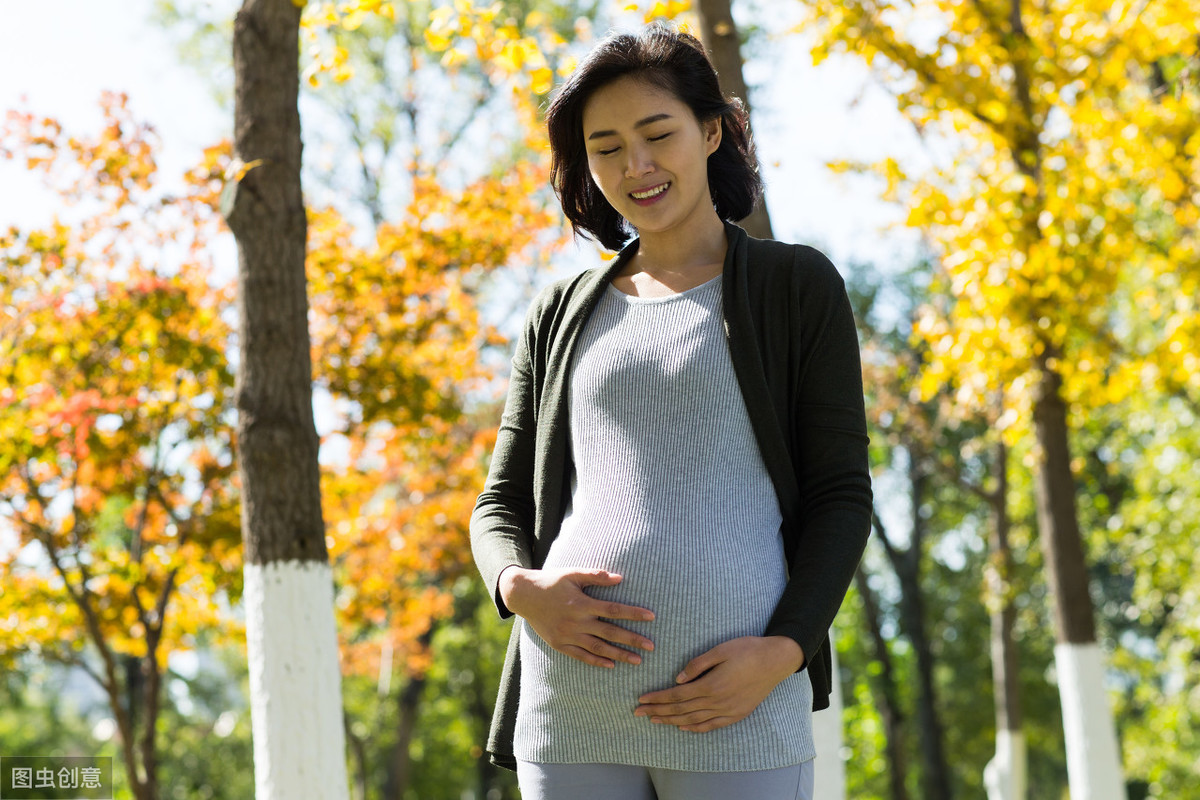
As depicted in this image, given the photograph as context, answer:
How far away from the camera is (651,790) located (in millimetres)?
1749

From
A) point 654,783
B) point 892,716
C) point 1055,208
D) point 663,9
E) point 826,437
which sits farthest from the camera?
point 892,716

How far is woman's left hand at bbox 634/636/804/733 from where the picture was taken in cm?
162

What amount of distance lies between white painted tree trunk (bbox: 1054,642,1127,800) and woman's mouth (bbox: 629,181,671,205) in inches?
244

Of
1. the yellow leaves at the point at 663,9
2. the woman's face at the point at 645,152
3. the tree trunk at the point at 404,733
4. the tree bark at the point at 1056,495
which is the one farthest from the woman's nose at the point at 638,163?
the tree trunk at the point at 404,733

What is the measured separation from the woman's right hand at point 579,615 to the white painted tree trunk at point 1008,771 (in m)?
12.5

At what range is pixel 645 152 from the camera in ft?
6.40

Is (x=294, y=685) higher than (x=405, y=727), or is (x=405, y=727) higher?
(x=294, y=685)

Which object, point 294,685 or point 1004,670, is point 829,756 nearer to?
point 294,685

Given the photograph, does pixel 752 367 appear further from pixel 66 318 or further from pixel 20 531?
pixel 20 531

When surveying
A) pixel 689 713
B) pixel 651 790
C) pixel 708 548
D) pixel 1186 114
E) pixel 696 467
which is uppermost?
pixel 1186 114

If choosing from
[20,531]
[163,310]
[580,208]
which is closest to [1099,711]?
[580,208]

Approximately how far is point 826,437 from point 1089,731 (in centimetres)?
609

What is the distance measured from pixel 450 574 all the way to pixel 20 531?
580 centimetres

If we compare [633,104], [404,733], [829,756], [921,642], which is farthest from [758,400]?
[921,642]
